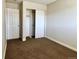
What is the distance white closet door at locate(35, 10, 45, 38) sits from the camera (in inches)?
232

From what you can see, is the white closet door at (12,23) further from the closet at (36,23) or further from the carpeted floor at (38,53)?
the carpeted floor at (38,53)

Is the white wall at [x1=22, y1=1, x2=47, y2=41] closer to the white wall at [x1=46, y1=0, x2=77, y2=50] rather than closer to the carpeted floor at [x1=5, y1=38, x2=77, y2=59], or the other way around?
the white wall at [x1=46, y1=0, x2=77, y2=50]

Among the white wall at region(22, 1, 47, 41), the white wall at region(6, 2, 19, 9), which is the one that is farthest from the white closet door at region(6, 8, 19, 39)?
the white wall at region(22, 1, 47, 41)

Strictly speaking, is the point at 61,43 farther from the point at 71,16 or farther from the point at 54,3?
the point at 54,3

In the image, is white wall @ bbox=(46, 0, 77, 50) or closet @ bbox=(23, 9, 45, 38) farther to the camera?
closet @ bbox=(23, 9, 45, 38)

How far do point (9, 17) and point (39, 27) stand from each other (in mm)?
2464

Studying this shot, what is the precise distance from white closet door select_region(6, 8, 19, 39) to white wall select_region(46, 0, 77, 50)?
2626 millimetres

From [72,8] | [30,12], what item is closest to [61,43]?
[72,8]

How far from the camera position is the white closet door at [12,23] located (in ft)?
17.6

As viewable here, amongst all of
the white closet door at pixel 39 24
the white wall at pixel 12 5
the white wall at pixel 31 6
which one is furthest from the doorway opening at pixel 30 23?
the white wall at pixel 12 5

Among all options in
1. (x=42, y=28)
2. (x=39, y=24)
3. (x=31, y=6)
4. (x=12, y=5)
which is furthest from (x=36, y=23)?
(x=12, y=5)

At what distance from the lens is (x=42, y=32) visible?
619 cm

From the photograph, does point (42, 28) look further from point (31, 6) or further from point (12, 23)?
point (12, 23)

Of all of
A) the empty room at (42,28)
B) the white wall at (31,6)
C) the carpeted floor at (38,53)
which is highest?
the white wall at (31,6)
